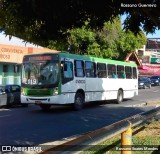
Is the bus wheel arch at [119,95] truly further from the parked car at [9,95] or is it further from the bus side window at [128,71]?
the parked car at [9,95]

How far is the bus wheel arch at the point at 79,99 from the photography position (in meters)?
20.4

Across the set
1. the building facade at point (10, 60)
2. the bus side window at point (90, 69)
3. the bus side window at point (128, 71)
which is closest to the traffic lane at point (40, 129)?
the bus side window at point (90, 69)

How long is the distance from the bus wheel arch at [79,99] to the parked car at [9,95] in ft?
12.6

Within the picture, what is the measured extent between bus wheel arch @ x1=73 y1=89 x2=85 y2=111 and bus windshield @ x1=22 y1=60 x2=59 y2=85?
193 centimetres

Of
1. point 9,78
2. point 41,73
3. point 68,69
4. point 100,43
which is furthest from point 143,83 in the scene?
point 41,73

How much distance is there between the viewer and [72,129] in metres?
12.9

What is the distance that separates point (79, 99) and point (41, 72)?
265cm

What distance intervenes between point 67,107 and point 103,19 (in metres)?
16.3

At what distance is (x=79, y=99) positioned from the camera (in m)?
20.8

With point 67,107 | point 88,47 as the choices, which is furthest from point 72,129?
point 88,47

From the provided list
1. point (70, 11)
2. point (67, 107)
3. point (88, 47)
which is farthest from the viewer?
point (88, 47)

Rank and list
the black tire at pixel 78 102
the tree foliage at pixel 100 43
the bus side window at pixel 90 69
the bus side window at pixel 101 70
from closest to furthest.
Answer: the black tire at pixel 78 102 → the bus side window at pixel 90 69 → the bus side window at pixel 101 70 → the tree foliage at pixel 100 43

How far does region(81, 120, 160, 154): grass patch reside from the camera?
6.97m

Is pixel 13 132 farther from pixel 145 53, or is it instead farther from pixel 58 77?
pixel 145 53
